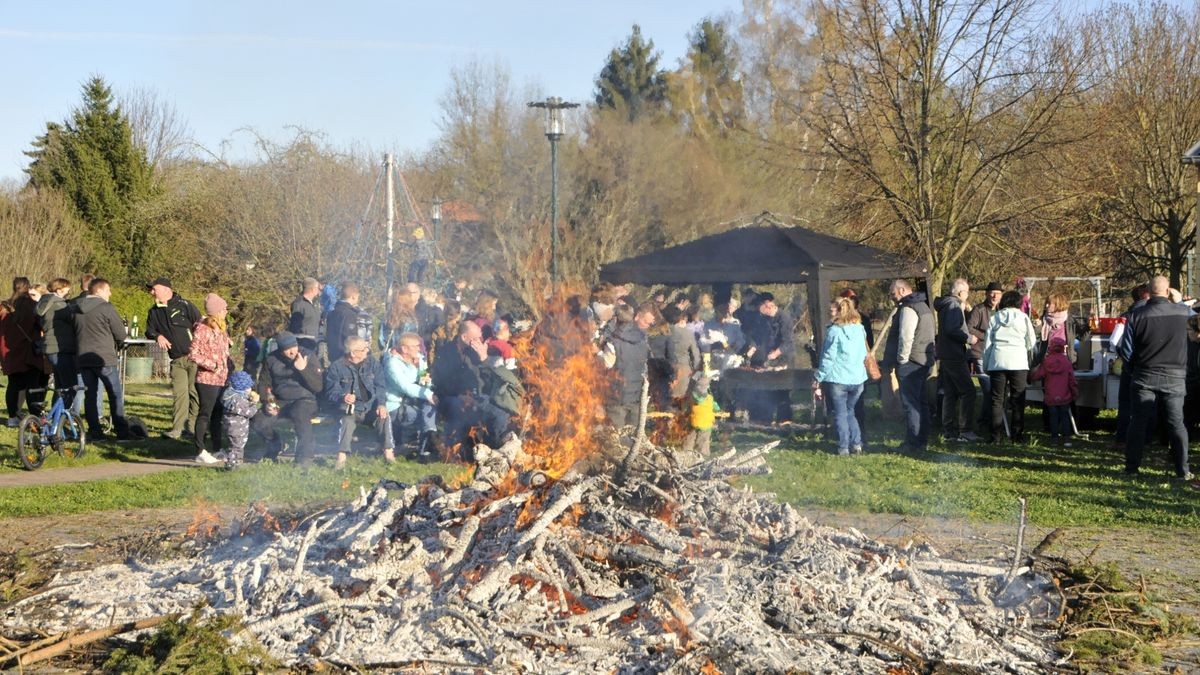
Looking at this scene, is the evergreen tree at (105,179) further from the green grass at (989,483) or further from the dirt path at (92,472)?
the green grass at (989,483)

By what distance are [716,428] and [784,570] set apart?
801 centimetres

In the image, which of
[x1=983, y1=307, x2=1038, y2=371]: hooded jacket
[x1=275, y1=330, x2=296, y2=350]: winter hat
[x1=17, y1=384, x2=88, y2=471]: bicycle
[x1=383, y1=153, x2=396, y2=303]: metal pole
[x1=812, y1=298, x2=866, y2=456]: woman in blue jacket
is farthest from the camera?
[x1=383, y1=153, x2=396, y2=303]: metal pole

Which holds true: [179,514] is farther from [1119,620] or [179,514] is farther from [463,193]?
[463,193]

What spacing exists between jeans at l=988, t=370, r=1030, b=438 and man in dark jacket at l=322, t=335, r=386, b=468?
6612 millimetres

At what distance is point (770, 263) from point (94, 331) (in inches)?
322

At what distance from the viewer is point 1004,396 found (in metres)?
13.3

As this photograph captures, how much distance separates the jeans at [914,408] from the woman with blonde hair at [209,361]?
720 centimetres

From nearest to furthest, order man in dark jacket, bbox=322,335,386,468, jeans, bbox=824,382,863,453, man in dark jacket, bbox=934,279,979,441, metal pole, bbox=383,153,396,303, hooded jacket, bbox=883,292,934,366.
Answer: man in dark jacket, bbox=322,335,386,468 < jeans, bbox=824,382,863,453 < hooded jacket, bbox=883,292,934,366 < man in dark jacket, bbox=934,279,979,441 < metal pole, bbox=383,153,396,303

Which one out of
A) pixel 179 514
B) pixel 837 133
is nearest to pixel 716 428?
pixel 179 514

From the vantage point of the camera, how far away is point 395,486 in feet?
25.5

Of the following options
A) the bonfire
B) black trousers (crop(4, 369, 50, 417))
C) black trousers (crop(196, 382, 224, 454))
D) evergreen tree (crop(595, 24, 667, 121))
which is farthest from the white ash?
evergreen tree (crop(595, 24, 667, 121))

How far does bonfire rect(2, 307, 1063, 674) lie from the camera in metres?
5.55

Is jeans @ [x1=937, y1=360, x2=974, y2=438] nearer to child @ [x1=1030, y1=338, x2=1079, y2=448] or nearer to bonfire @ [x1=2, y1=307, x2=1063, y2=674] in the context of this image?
child @ [x1=1030, y1=338, x2=1079, y2=448]

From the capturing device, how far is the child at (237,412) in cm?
1170
